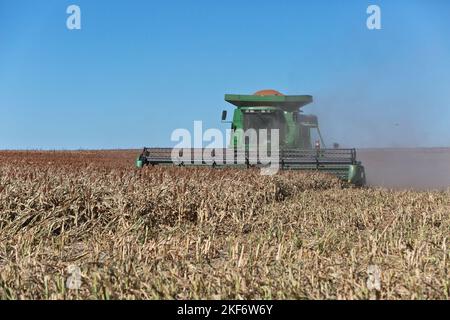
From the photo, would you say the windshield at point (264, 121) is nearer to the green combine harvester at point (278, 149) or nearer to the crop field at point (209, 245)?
the green combine harvester at point (278, 149)

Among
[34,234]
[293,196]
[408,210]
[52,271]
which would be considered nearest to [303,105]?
[293,196]

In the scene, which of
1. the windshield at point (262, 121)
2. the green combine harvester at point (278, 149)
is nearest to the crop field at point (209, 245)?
the green combine harvester at point (278, 149)

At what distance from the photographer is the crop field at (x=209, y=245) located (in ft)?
10.1

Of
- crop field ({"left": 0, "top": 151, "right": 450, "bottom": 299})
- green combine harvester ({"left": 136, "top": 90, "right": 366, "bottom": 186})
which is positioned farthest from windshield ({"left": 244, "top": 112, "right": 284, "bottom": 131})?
crop field ({"left": 0, "top": 151, "right": 450, "bottom": 299})

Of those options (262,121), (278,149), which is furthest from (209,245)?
(262,121)

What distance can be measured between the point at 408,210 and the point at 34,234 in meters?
4.31

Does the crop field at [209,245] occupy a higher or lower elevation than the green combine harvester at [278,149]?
lower

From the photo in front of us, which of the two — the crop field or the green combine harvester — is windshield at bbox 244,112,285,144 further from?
the crop field

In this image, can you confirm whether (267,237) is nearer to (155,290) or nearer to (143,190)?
(155,290)

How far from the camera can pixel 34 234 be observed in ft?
16.5

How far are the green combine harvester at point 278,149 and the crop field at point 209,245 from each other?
446cm

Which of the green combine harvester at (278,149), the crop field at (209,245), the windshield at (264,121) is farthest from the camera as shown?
the windshield at (264,121)

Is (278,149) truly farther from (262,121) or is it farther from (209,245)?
(209,245)

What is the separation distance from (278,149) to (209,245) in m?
9.85
